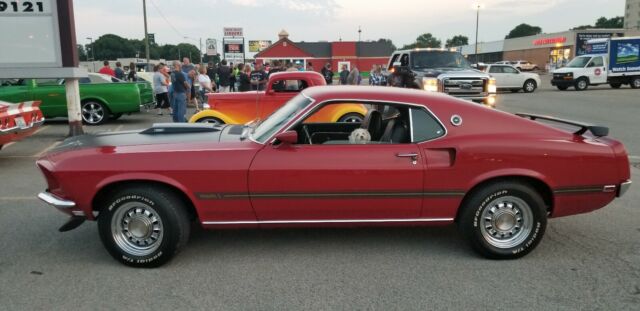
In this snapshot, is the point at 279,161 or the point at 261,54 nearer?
the point at 279,161

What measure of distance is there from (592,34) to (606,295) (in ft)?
181

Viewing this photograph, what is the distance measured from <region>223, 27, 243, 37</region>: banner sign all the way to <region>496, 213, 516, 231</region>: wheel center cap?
101 ft

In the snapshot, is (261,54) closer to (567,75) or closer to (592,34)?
(592,34)

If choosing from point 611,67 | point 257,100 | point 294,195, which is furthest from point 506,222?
point 611,67

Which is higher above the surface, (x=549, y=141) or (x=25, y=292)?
(x=549, y=141)

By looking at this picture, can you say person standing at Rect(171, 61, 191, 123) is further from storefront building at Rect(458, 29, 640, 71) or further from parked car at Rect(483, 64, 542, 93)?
storefront building at Rect(458, 29, 640, 71)

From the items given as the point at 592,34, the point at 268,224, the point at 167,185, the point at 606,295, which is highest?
the point at 592,34

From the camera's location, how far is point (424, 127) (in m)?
4.17

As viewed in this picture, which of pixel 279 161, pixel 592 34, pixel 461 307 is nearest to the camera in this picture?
pixel 461 307

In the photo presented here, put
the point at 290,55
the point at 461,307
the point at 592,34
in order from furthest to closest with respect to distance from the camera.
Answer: the point at 290,55 → the point at 592,34 → the point at 461,307

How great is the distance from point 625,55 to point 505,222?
28013mm

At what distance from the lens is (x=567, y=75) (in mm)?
27531

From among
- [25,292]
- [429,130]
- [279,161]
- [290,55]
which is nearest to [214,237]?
[279,161]

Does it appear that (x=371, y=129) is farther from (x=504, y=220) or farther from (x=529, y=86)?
(x=529, y=86)
